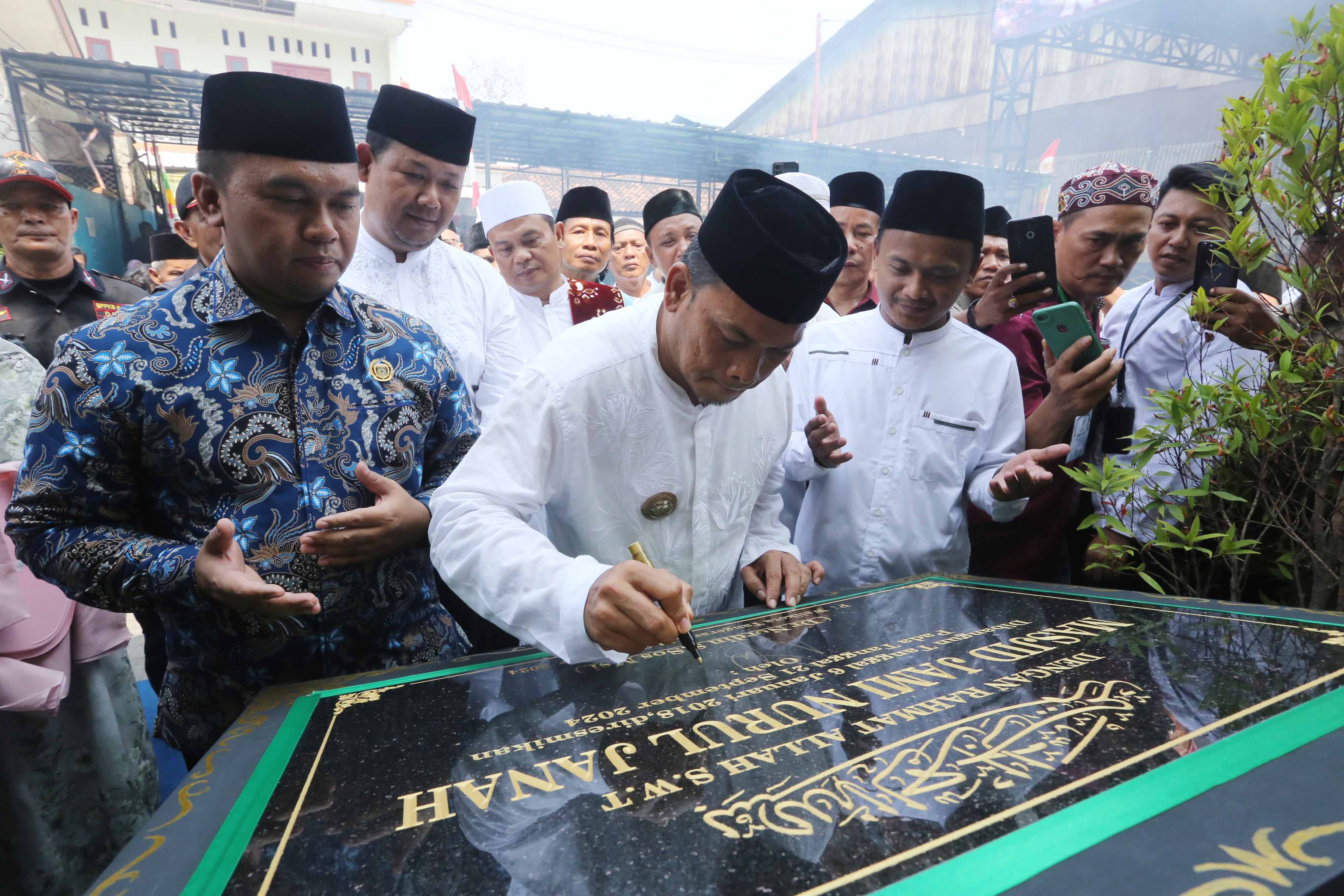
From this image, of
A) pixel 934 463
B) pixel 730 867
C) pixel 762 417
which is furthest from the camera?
pixel 934 463

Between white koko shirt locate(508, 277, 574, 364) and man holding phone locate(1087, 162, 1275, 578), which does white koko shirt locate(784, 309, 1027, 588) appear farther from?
white koko shirt locate(508, 277, 574, 364)

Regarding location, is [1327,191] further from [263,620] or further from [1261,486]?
[263,620]

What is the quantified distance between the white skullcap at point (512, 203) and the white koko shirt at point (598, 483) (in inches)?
99.7

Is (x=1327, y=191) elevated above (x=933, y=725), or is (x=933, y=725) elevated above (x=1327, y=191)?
(x=1327, y=191)

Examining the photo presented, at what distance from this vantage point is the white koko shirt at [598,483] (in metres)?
1.37

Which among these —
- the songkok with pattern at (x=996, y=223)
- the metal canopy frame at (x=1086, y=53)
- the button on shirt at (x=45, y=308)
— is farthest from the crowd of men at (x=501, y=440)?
the metal canopy frame at (x=1086, y=53)

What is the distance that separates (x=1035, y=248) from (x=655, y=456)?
156 centimetres

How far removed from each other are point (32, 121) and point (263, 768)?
16.1 meters

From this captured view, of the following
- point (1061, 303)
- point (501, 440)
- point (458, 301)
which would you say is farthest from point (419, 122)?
point (1061, 303)

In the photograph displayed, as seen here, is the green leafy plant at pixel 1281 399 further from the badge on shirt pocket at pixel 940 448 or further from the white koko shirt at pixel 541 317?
the white koko shirt at pixel 541 317

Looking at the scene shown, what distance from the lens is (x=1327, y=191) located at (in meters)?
1.58

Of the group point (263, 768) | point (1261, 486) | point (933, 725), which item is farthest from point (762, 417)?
point (263, 768)

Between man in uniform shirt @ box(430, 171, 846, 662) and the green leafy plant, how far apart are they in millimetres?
816

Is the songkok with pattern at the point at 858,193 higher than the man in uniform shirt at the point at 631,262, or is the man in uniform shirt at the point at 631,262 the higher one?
the songkok with pattern at the point at 858,193
